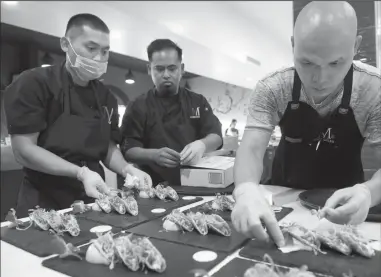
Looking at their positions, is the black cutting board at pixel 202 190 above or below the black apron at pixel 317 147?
below

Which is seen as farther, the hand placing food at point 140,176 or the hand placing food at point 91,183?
the hand placing food at point 140,176

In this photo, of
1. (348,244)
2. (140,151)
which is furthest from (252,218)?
(140,151)

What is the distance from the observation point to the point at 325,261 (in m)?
0.63

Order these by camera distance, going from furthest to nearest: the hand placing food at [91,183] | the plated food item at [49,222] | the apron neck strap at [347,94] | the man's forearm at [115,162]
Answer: the man's forearm at [115,162]
the hand placing food at [91,183]
the plated food item at [49,222]
the apron neck strap at [347,94]

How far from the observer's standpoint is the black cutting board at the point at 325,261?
1.95ft

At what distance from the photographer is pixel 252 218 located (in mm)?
652

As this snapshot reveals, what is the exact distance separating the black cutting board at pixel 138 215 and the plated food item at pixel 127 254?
23 centimetres

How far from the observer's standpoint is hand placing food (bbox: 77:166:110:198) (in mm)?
1056

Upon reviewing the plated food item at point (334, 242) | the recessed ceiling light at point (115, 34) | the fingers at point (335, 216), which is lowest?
the plated food item at point (334, 242)

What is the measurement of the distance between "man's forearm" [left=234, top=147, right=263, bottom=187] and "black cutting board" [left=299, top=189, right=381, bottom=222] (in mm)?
215

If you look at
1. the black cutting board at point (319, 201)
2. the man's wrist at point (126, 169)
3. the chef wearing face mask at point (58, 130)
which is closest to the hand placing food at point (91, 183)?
the chef wearing face mask at point (58, 130)

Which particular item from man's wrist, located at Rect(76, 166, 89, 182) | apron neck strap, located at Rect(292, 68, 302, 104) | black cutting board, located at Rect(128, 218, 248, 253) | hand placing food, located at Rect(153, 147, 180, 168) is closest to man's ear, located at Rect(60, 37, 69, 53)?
man's wrist, located at Rect(76, 166, 89, 182)

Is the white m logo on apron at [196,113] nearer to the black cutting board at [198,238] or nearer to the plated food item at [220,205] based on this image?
the plated food item at [220,205]

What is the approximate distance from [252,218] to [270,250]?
4.1 inches
